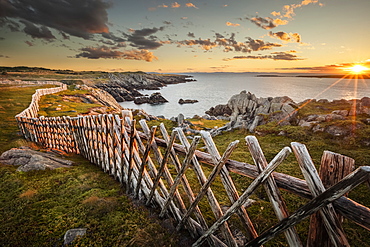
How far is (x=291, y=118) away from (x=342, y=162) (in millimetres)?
16610

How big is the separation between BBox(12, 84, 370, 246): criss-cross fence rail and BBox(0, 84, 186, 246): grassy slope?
1.90 feet

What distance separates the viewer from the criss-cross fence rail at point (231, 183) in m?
2.06

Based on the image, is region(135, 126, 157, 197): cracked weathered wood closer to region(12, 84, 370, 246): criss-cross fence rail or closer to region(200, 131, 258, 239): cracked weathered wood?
region(12, 84, 370, 246): criss-cross fence rail

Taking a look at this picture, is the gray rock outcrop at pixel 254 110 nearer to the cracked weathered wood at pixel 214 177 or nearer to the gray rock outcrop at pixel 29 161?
the cracked weathered wood at pixel 214 177

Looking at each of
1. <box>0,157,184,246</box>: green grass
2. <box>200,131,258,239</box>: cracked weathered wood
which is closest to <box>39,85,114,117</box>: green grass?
<box>0,157,184,246</box>: green grass

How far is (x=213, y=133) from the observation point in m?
18.1

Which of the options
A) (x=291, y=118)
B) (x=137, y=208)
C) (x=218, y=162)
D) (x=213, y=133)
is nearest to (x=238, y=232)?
(x=218, y=162)

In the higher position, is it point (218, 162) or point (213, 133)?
point (218, 162)

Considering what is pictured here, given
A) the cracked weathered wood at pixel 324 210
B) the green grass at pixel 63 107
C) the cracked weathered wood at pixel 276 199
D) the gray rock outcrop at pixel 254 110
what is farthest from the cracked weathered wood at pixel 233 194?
the green grass at pixel 63 107

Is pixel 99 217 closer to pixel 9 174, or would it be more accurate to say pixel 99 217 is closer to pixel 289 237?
pixel 289 237

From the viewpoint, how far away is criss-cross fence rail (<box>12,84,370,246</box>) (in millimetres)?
2061

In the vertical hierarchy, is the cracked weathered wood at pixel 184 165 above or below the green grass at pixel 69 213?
above

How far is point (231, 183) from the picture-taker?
10.0 feet

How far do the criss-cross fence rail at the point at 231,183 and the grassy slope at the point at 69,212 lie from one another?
1.90ft
